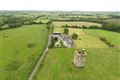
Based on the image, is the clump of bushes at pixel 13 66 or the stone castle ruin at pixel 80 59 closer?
the stone castle ruin at pixel 80 59

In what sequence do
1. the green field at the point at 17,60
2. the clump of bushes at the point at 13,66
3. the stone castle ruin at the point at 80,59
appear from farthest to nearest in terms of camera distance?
1. the clump of bushes at the point at 13,66
2. the stone castle ruin at the point at 80,59
3. the green field at the point at 17,60

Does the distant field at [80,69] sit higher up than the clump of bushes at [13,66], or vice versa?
the distant field at [80,69]

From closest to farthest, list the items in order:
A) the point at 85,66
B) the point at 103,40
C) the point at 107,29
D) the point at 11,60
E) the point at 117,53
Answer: the point at 85,66
the point at 11,60
the point at 117,53
the point at 103,40
the point at 107,29

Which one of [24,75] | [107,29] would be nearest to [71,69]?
[24,75]

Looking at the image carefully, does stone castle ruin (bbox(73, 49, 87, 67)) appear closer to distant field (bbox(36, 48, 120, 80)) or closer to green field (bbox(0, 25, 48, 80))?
distant field (bbox(36, 48, 120, 80))

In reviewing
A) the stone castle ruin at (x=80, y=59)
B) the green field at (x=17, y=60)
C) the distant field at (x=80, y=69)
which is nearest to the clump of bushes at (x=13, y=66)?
the green field at (x=17, y=60)

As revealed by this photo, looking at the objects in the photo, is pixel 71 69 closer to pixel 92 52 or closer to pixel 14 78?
pixel 14 78

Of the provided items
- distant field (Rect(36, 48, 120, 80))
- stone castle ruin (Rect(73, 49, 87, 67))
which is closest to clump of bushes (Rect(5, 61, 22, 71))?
distant field (Rect(36, 48, 120, 80))

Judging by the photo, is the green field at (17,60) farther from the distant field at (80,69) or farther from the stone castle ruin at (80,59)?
the stone castle ruin at (80,59)

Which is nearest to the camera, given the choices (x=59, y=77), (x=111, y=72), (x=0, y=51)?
(x=59, y=77)
